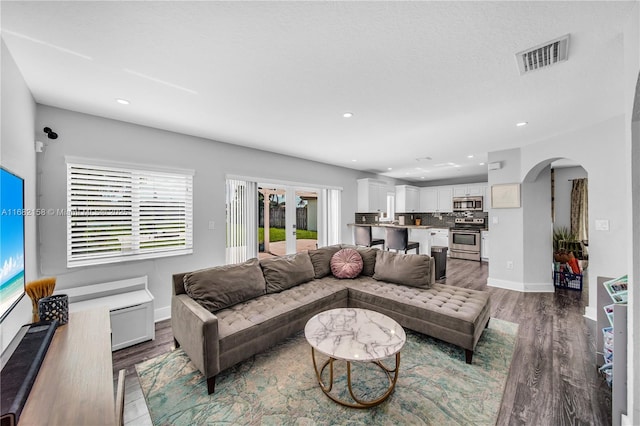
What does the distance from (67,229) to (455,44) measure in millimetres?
3853

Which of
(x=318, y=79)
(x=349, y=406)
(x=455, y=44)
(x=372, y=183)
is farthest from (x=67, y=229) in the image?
(x=372, y=183)

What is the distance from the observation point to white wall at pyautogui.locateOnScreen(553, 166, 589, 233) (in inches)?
227

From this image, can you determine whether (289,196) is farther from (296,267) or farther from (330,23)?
(330,23)

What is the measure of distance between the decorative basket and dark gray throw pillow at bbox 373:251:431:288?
3.01 metres

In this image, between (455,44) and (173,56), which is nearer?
(455,44)

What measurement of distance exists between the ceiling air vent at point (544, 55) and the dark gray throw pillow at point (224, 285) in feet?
9.69

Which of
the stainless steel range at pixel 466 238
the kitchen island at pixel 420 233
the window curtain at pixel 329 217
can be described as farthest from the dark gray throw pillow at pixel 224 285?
the stainless steel range at pixel 466 238

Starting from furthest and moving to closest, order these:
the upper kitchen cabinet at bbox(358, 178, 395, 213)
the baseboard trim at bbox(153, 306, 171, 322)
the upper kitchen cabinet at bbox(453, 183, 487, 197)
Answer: the upper kitchen cabinet at bbox(453, 183, 487, 197), the upper kitchen cabinet at bbox(358, 178, 395, 213), the baseboard trim at bbox(153, 306, 171, 322)

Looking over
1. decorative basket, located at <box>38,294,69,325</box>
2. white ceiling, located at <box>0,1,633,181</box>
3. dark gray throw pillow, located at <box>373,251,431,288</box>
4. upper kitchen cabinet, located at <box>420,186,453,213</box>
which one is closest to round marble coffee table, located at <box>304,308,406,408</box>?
dark gray throw pillow, located at <box>373,251,431,288</box>

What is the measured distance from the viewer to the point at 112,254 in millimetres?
2822

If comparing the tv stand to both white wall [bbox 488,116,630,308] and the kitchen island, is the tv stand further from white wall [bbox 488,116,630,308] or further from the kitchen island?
the kitchen island

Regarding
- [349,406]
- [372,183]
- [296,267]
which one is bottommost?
[349,406]

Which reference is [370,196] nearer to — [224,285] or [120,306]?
[224,285]

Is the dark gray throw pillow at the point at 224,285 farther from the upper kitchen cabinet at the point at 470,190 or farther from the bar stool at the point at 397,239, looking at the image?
the upper kitchen cabinet at the point at 470,190
